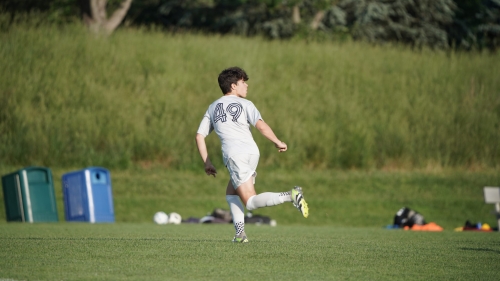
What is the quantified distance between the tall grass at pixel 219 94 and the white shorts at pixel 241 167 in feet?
54.2

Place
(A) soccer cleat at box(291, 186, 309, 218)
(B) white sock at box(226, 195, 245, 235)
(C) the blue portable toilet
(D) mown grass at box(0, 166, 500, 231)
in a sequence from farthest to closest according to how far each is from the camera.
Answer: (D) mown grass at box(0, 166, 500, 231), (C) the blue portable toilet, (B) white sock at box(226, 195, 245, 235), (A) soccer cleat at box(291, 186, 309, 218)

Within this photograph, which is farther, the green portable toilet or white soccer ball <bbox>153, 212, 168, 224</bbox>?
the green portable toilet

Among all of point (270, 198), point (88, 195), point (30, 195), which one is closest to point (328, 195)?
point (88, 195)

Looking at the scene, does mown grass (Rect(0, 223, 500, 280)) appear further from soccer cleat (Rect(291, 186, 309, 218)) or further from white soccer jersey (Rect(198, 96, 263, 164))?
white soccer jersey (Rect(198, 96, 263, 164))

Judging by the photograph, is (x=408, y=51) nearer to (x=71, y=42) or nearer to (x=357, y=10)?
(x=357, y=10)

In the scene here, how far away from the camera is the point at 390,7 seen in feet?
123

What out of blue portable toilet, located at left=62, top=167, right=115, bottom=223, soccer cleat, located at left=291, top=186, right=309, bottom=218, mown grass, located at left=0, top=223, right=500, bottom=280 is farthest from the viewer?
blue portable toilet, located at left=62, top=167, right=115, bottom=223

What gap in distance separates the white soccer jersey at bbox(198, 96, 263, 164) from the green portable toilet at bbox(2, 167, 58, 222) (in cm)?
1027

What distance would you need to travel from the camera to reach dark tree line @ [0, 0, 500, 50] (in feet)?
117

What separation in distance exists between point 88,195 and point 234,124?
9.94 m

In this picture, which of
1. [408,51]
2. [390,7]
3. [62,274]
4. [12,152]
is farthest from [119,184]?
[390,7]

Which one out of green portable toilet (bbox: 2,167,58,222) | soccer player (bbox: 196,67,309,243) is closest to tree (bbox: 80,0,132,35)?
green portable toilet (bbox: 2,167,58,222)

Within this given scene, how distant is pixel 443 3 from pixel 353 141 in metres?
14.5

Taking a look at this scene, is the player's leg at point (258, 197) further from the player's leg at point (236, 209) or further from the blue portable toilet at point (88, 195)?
the blue portable toilet at point (88, 195)
